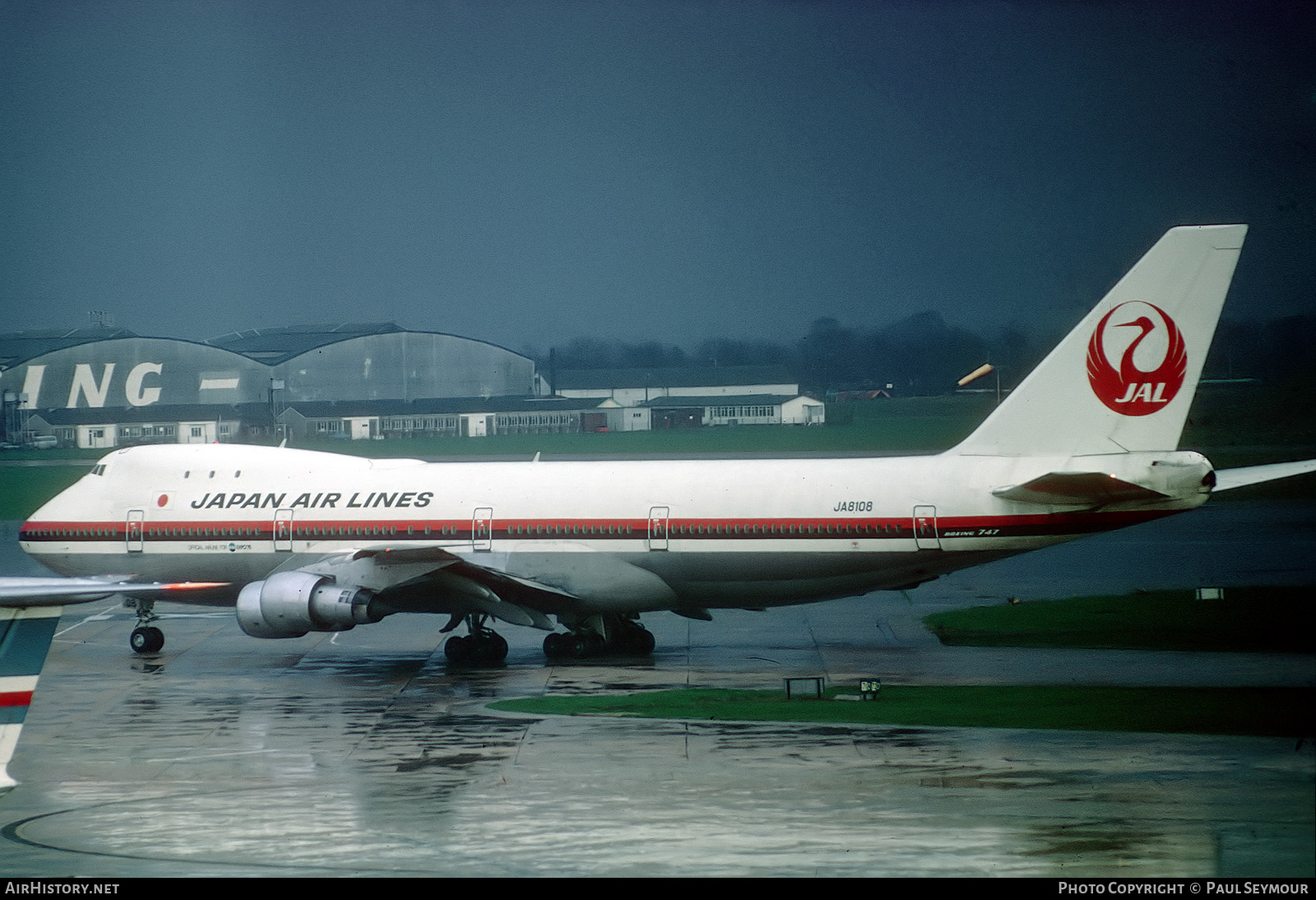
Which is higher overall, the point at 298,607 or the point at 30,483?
the point at 30,483

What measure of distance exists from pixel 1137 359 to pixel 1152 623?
7.39m

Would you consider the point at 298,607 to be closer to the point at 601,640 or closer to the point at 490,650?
the point at 490,650

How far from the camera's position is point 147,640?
31.5 meters

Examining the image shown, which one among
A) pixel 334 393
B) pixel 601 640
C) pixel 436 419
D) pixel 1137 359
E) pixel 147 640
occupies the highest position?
pixel 334 393

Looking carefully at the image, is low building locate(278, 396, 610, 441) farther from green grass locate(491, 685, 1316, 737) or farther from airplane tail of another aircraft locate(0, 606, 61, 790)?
airplane tail of another aircraft locate(0, 606, 61, 790)

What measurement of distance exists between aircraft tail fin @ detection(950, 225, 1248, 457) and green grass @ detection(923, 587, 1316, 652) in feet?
15.0

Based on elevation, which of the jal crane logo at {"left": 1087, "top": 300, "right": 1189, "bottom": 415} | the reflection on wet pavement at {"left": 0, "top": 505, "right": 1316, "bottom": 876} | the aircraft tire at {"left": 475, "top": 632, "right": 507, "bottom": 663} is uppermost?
the jal crane logo at {"left": 1087, "top": 300, "right": 1189, "bottom": 415}

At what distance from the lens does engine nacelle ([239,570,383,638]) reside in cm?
2798

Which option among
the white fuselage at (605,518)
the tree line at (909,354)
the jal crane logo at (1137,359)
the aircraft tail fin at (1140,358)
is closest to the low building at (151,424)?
the tree line at (909,354)

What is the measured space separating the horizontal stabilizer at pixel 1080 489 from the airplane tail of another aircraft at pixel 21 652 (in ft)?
60.8

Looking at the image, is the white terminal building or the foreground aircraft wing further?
the white terminal building

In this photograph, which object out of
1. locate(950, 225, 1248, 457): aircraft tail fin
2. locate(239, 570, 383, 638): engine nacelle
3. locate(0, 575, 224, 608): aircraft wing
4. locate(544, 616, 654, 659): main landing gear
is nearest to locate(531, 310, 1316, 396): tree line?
locate(950, 225, 1248, 457): aircraft tail fin

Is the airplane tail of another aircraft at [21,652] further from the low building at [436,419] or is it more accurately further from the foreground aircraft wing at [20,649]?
the low building at [436,419]

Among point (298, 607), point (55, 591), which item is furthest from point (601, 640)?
point (55, 591)
